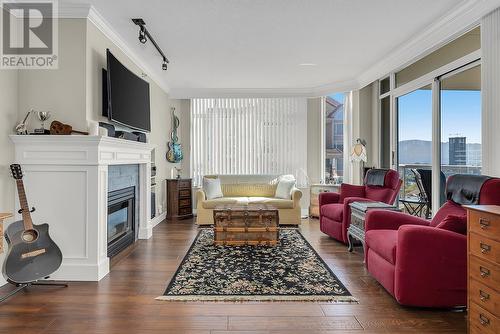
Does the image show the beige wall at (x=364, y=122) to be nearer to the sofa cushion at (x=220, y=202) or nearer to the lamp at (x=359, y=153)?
the lamp at (x=359, y=153)

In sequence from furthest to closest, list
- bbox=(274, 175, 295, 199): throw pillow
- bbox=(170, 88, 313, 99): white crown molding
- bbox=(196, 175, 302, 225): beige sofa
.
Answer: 1. bbox=(170, 88, 313, 99): white crown molding
2. bbox=(274, 175, 295, 199): throw pillow
3. bbox=(196, 175, 302, 225): beige sofa

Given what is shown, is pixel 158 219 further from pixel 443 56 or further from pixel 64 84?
pixel 443 56

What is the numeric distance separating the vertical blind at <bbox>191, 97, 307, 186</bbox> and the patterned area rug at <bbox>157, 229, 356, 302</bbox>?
2.93 meters

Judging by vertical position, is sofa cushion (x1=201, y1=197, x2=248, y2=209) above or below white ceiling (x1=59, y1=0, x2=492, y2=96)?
below

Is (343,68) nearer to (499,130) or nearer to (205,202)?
(499,130)

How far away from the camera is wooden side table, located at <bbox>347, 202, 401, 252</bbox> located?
3.70 metres

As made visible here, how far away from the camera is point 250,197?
20.9 ft

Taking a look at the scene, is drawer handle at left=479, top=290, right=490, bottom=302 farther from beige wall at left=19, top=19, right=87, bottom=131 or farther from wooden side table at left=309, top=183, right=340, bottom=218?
wooden side table at left=309, top=183, right=340, bottom=218

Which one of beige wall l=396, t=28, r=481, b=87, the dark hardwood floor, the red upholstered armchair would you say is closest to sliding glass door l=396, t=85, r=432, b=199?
beige wall l=396, t=28, r=481, b=87

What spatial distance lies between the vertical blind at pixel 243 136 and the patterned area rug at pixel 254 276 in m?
2.93

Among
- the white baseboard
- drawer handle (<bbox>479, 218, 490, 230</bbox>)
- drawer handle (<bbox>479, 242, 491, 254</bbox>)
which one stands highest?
drawer handle (<bbox>479, 218, 490, 230</bbox>)

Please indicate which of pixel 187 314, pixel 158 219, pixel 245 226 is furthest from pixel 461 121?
pixel 158 219

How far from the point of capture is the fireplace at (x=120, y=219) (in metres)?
3.69

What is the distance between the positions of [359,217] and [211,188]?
308 centimetres
